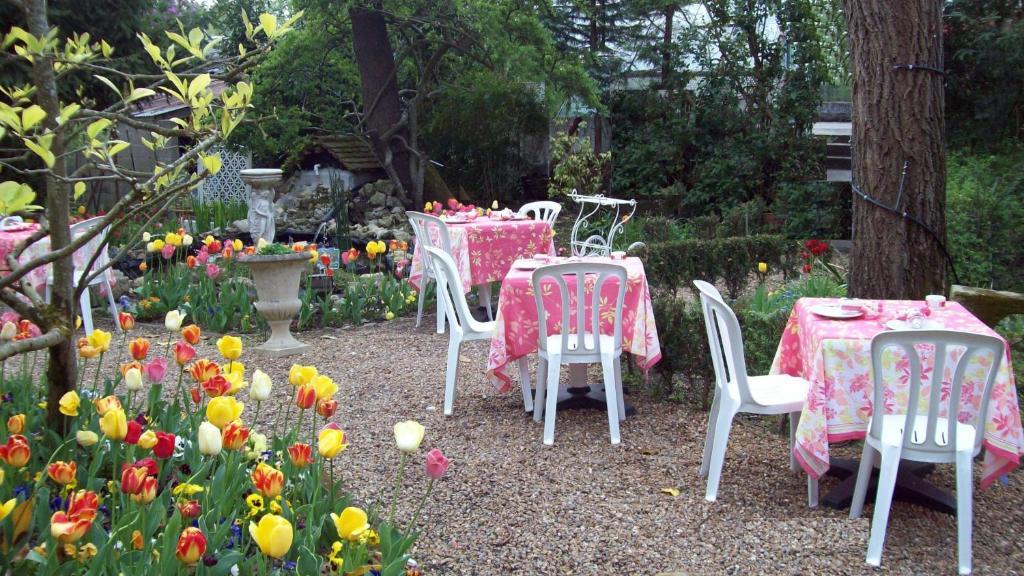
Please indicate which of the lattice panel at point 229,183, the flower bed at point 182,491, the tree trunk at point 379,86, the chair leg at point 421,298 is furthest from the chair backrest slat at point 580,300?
the lattice panel at point 229,183

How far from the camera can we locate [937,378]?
2826 mm

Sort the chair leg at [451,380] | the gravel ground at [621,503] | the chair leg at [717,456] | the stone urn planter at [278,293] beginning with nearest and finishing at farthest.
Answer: the gravel ground at [621,503], the chair leg at [717,456], the chair leg at [451,380], the stone urn planter at [278,293]

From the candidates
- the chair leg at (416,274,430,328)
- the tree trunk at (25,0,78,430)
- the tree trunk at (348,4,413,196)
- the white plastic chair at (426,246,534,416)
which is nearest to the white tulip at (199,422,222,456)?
the tree trunk at (25,0,78,430)

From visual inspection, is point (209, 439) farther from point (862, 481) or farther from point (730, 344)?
point (862, 481)

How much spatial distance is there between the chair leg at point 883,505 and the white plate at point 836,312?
0.60 meters

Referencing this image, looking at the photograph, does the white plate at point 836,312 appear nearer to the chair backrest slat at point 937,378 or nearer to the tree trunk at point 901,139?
the chair backrest slat at point 937,378

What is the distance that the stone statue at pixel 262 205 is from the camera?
8898 millimetres

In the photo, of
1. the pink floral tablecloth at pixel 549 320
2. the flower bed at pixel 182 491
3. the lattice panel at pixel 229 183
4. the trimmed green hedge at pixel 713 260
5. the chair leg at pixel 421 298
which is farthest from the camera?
the lattice panel at pixel 229 183

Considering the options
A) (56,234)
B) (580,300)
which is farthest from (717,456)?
(56,234)

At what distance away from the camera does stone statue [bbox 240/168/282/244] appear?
29.2ft

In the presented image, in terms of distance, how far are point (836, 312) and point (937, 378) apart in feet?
2.09

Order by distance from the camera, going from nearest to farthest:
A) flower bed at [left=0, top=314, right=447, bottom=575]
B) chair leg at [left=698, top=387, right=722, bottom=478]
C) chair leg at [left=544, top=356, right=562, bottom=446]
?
flower bed at [left=0, top=314, right=447, bottom=575] < chair leg at [left=698, top=387, right=722, bottom=478] < chair leg at [left=544, top=356, right=562, bottom=446]

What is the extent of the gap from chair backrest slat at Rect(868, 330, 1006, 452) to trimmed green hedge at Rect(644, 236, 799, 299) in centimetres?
337

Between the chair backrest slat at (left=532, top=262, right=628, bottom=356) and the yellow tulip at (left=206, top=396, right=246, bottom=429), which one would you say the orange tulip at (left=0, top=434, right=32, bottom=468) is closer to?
the yellow tulip at (left=206, top=396, right=246, bottom=429)
